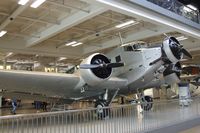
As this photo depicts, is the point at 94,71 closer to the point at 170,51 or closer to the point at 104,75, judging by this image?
the point at 104,75

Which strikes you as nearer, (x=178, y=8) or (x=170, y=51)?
(x=170, y=51)

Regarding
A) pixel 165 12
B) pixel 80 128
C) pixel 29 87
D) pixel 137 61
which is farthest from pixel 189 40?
pixel 80 128

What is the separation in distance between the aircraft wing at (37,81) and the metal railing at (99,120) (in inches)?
113

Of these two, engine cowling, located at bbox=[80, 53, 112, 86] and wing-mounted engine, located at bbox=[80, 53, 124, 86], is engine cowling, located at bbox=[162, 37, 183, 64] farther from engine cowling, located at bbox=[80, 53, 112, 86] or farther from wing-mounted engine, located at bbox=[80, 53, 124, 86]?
engine cowling, located at bbox=[80, 53, 112, 86]

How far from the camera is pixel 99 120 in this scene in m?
5.61

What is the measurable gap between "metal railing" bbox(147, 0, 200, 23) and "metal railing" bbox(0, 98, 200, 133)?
4.86m

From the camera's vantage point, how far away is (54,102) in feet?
39.6

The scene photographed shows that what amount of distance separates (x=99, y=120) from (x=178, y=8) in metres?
8.89

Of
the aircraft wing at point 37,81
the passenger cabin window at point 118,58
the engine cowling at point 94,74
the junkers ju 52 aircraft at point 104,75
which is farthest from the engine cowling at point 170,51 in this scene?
the aircraft wing at point 37,81

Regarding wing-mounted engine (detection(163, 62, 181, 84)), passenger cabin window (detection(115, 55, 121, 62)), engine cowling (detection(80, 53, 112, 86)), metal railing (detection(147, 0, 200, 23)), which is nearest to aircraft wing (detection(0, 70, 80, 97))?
engine cowling (detection(80, 53, 112, 86))

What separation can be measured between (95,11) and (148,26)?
4.77 m

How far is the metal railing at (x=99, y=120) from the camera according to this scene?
4355 millimetres

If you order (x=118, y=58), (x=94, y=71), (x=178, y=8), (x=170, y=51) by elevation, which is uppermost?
(x=178, y=8)

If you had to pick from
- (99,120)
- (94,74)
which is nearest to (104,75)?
(94,74)
